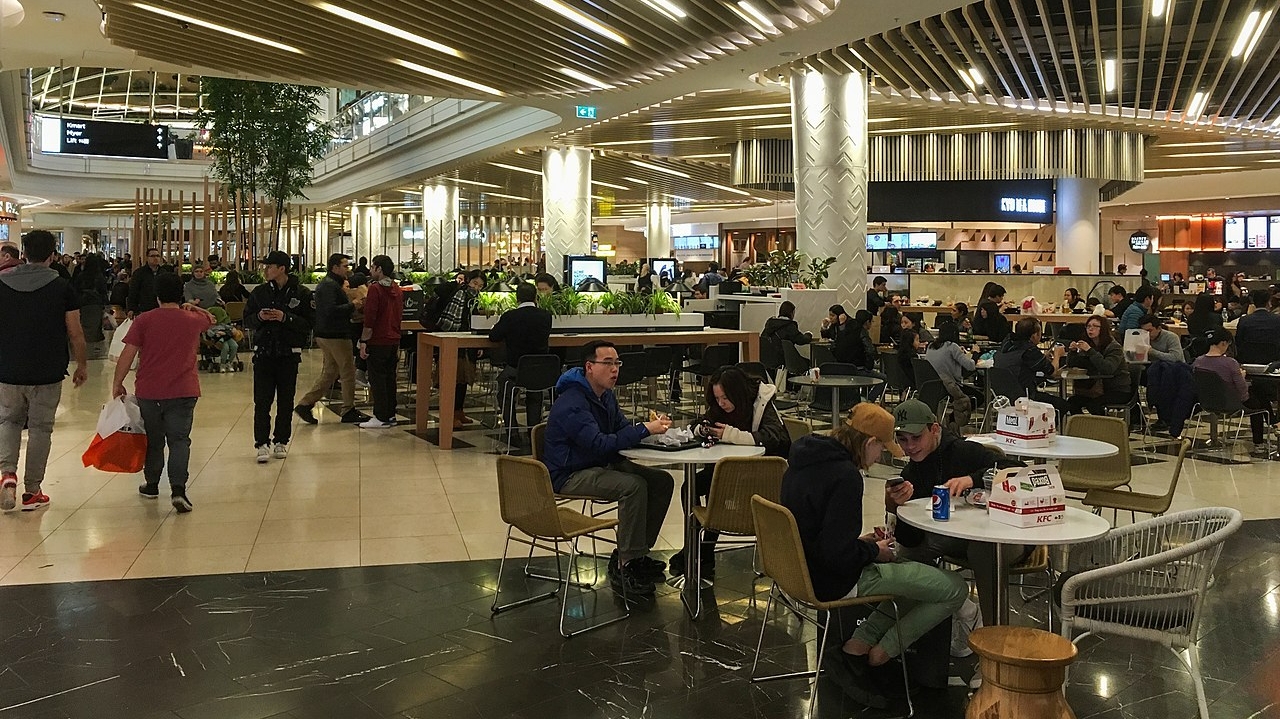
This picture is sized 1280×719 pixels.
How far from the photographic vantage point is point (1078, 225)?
1928cm

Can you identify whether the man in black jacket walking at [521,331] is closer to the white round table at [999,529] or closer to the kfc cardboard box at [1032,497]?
the white round table at [999,529]

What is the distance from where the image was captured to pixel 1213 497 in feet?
22.9

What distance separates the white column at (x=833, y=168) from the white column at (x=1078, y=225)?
850 cm

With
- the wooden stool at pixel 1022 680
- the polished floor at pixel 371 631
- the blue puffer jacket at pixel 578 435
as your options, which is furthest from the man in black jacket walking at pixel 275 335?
the wooden stool at pixel 1022 680

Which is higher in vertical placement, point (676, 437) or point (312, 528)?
point (676, 437)

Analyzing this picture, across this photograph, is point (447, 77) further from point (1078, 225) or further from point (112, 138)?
point (112, 138)

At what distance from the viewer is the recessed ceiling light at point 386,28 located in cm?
985

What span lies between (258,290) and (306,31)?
409 cm

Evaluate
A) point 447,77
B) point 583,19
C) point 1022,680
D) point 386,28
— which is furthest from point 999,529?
point 447,77

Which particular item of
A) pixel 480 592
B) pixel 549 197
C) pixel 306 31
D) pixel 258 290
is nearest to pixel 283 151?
pixel 549 197

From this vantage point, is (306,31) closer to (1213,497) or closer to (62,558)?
(62,558)

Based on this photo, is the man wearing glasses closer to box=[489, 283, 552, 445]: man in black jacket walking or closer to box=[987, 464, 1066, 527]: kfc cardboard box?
box=[489, 283, 552, 445]: man in black jacket walking

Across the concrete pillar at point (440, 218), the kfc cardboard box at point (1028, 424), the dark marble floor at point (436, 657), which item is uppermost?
the concrete pillar at point (440, 218)

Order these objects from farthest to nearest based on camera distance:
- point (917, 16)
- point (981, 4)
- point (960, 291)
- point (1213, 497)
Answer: point (960, 291)
point (981, 4)
point (917, 16)
point (1213, 497)
